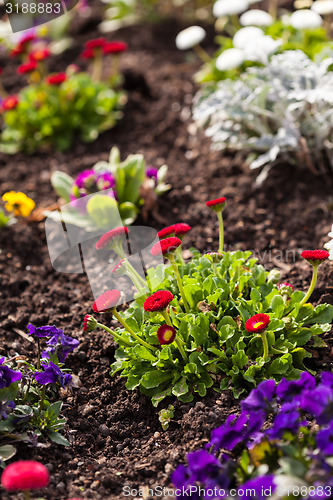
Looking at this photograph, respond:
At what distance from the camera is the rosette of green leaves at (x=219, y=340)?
2.11m

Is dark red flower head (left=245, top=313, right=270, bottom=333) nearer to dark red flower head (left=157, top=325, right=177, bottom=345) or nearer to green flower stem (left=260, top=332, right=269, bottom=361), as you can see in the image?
green flower stem (left=260, top=332, right=269, bottom=361)

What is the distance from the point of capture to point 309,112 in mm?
3293

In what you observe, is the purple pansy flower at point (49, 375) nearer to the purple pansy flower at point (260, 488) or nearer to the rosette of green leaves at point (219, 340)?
the rosette of green leaves at point (219, 340)

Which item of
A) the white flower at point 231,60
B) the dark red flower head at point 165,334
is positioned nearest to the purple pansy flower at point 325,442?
the dark red flower head at point 165,334

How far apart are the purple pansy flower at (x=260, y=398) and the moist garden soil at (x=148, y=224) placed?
0.33m

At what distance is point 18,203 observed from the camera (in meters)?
3.27

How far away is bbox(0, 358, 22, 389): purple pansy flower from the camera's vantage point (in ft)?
6.21

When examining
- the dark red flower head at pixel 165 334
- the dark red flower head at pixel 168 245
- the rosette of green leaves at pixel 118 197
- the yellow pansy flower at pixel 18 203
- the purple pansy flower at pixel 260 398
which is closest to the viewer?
the purple pansy flower at pixel 260 398

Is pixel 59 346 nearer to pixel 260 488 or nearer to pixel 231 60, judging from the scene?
pixel 260 488

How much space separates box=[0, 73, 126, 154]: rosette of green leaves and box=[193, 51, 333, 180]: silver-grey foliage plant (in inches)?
43.9

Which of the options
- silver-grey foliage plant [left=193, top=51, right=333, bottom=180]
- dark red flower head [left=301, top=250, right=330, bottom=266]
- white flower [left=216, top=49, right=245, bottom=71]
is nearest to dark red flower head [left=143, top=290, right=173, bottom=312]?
dark red flower head [left=301, top=250, right=330, bottom=266]

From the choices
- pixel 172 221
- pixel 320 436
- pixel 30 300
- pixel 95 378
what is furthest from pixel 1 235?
pixel 320 436

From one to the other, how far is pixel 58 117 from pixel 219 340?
2803 mm

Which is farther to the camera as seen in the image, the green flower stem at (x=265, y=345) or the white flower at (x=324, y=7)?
the white flower at (x=324, y=7)
